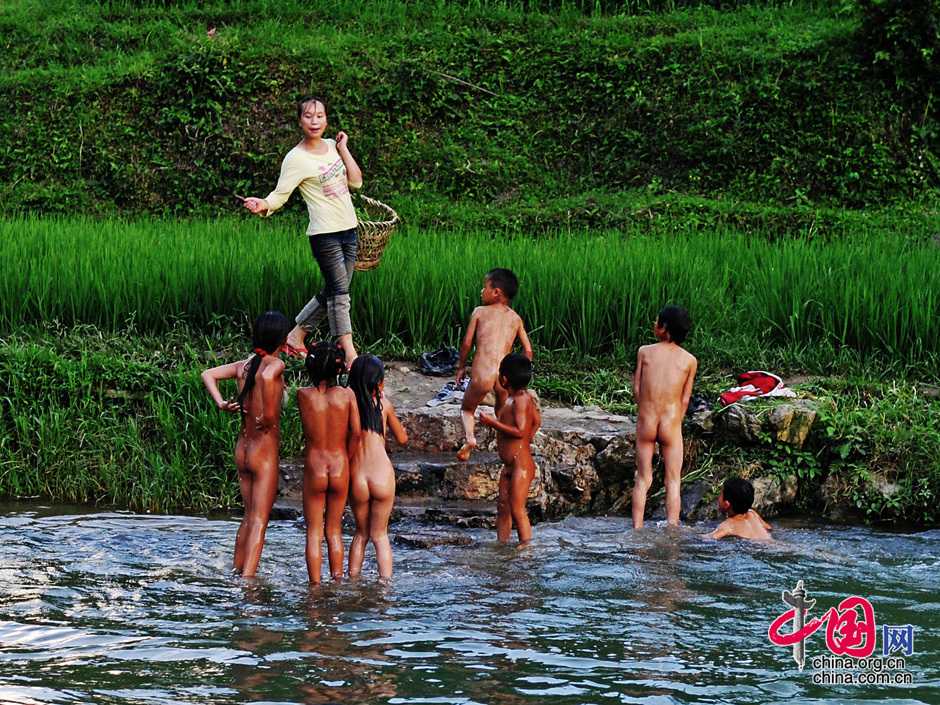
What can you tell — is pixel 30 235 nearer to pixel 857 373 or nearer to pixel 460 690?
pixel 857 373

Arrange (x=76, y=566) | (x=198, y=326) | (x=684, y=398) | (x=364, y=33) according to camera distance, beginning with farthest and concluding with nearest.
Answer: (x=364, y=33)
(x=198, y=326)
(x=684, y=398)
(x=76, y=566)

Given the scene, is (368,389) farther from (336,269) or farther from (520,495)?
(336,269)

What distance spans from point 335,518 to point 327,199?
9.46ft

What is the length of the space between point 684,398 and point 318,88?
1061 cm

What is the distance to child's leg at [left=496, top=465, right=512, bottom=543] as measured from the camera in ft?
25.8

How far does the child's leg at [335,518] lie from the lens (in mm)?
6832

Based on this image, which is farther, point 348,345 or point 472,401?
point 348,345

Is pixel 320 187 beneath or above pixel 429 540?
above

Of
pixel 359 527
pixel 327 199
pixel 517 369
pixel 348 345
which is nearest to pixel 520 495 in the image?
pixel 517 369

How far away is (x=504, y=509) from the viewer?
7.90m

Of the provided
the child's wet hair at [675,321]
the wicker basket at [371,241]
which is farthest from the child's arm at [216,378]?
the wicker basket at [371,241]

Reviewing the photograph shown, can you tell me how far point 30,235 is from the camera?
39.8ft

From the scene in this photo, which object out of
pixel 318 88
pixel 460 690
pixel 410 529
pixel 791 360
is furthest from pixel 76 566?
pixel 318 88

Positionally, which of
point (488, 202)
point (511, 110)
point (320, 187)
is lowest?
point (488, 202)
